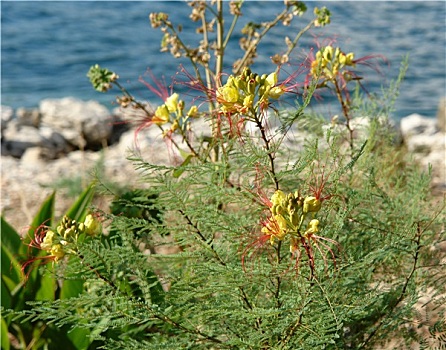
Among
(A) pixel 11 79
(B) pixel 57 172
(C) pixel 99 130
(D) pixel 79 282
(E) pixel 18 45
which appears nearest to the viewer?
(D) pixel 79 282

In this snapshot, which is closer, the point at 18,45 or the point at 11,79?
the point at 11,79

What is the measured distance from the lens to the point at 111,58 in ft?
29.0

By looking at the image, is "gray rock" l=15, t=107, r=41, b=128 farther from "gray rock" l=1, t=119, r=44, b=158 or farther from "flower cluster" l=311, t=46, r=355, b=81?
"flower cluster" l=311, t=46, r=355, b=81

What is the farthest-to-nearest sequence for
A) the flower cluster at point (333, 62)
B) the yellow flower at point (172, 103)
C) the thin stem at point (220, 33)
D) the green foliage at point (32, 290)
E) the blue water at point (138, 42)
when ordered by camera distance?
the blue water at point (138, 42) → the thin stem at point (220, 33) → the green foliage at point (32, 290) → the flower cluster at point (333, 62) → the yellow flower at point (172, 103)

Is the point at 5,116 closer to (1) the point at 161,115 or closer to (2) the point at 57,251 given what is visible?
(1) the point at 161,115

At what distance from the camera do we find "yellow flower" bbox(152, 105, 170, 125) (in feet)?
5.71

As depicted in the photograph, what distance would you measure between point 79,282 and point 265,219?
1.08 meters

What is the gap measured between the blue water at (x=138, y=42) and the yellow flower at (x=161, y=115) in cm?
579

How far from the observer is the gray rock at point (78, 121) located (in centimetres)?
582

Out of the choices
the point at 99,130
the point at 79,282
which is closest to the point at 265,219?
the point at 79,282

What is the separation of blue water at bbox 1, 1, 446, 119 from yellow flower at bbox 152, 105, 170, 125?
228 inches

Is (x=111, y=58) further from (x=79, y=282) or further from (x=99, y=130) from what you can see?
(x=79, y=282)

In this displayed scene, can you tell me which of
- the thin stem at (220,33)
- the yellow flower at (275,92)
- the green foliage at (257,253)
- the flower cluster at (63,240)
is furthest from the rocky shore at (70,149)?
the yellow flower at (275,92)

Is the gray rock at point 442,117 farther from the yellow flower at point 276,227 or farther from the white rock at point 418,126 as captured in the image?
the yellow flower at point 276,227
